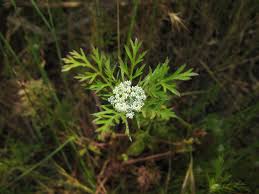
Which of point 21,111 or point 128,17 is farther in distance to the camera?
point 21,111

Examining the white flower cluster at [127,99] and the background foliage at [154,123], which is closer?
the white flower cluster at [127,99]

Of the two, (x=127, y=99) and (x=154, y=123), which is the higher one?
(x=127, y=99)

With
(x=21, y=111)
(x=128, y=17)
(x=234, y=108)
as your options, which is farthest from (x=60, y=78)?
(x=234, y=108)

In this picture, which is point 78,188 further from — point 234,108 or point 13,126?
point 234,108

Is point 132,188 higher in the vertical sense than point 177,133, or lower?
lower
